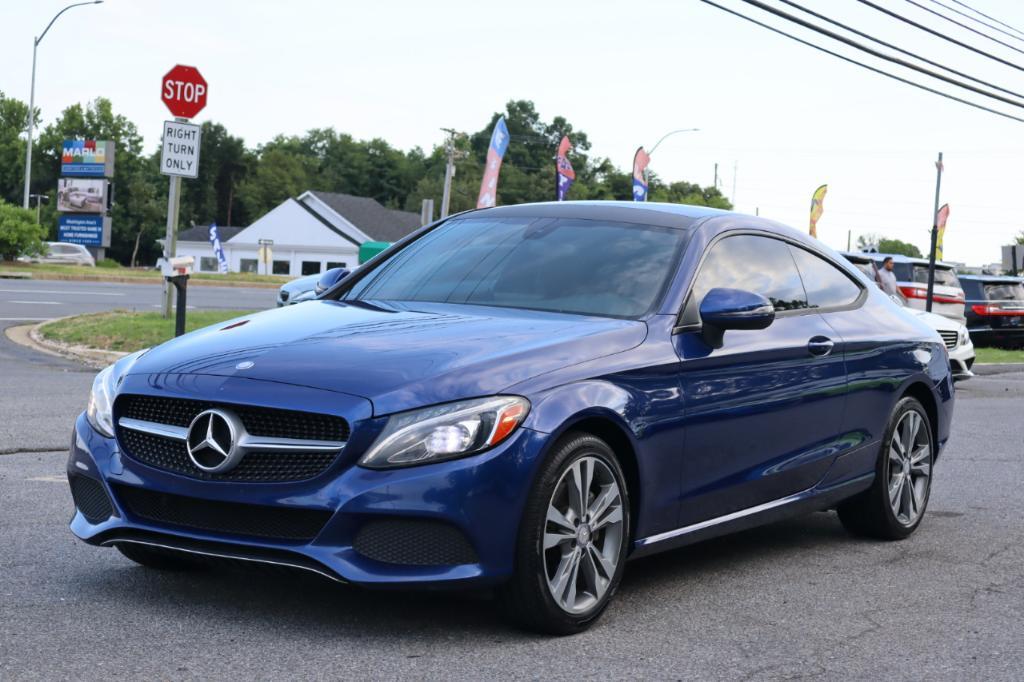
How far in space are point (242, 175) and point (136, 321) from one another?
115m

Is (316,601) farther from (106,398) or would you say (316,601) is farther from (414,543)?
(106,398)

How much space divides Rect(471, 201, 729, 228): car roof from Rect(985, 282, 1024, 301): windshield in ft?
83.7

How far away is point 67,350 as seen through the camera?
1658 cm

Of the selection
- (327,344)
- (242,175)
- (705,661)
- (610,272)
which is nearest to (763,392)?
(610,272)

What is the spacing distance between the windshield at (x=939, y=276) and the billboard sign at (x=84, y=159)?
6289cm

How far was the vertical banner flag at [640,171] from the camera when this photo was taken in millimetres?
35406

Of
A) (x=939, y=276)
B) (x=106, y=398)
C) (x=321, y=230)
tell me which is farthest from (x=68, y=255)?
(x=106, y=398)

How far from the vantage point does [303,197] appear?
92.9 meters

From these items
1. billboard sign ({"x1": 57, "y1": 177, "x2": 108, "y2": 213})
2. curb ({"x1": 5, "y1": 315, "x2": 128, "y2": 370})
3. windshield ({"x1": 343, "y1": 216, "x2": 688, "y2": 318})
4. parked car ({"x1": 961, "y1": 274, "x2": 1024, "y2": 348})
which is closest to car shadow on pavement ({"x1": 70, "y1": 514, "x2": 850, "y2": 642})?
windshield ({"x1": 343, "y1": 216, "x2": 688, "y2": 318})

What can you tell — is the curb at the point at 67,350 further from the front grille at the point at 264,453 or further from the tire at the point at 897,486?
the front grille at the point at 264,453

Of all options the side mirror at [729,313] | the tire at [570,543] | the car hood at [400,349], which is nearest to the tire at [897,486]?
the side mirror at [729,313]

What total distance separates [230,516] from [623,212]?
2444mm

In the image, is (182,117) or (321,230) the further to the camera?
(321,230)

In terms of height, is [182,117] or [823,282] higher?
[182,117]
